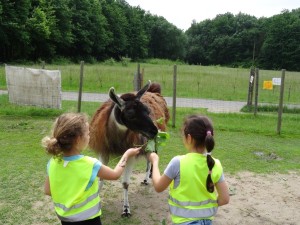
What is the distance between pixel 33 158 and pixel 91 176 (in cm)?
459

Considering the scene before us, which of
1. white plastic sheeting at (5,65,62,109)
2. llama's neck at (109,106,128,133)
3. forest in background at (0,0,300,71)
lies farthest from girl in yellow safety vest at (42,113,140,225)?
forest in background at (0,0,300,71)

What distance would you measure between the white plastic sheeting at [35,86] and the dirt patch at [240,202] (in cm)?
513

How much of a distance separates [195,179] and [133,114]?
1.75 meters

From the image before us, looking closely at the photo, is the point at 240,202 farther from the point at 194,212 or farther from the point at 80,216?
the point at 80,216

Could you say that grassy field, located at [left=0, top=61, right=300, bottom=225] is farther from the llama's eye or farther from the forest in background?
the forest in background

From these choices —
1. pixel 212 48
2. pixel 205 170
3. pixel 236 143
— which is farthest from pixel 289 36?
pixel 205 170

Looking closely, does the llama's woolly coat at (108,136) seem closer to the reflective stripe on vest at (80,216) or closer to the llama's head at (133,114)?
the llama's head at (133,114)

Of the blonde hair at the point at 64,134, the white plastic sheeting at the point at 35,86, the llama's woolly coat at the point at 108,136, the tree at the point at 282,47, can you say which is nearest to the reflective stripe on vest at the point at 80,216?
the blonde hair at the point at 64,134

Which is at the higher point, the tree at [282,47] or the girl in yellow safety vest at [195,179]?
the tree at [282,47]

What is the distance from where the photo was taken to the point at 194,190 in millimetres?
2398

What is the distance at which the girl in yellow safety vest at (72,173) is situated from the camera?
2328 mm

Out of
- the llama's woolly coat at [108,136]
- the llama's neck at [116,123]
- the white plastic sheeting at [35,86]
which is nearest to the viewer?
the llama's neck at [116,123]

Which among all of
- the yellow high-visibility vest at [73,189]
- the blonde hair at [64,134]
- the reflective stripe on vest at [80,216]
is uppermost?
the blonde hair at [64,134]

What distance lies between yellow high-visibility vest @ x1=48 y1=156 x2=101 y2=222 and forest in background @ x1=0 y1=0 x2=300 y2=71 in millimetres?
37897
